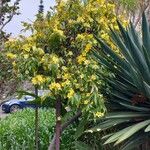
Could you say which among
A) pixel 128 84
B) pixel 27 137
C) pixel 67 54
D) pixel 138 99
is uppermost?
pixel 67 54

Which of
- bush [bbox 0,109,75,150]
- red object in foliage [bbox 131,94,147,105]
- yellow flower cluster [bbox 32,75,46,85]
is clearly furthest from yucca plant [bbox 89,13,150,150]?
bush [bbox 0,109,75,150]

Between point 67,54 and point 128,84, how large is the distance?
1065 mm

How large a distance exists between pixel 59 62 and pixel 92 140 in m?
1.94

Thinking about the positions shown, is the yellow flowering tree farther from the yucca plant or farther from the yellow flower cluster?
the yucca plant

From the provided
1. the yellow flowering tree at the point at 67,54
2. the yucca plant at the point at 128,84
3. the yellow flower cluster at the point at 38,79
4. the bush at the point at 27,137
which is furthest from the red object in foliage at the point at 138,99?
the bush at the point at 27,137

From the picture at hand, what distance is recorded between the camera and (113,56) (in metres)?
6.62

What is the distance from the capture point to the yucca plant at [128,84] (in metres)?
6.32

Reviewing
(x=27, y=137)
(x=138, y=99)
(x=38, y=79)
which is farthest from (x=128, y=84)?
(x=27, y=137)

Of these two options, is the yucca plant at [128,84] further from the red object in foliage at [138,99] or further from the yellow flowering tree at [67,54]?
the yellow flowering tree at [67,54]

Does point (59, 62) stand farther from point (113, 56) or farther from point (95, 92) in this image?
point (113, 56)

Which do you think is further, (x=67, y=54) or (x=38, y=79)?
(x=67, y=54)

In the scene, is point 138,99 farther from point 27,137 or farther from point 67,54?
point 27,137

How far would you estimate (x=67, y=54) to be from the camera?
19.9 ft

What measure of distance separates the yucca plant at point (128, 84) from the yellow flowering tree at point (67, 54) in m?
0.22
